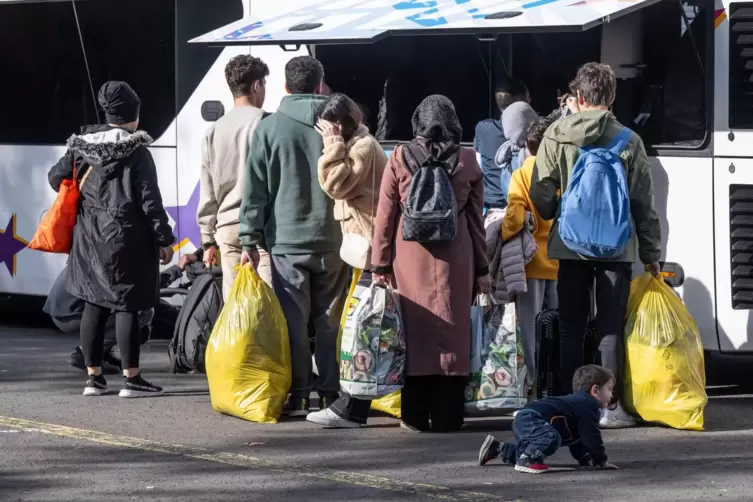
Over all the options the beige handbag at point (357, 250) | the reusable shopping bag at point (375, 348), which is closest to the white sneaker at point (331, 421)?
the reusable shopping bag at point (375, 348)

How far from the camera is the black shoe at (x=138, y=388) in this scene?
912cm

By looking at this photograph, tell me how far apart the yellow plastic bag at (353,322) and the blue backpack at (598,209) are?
1028mm

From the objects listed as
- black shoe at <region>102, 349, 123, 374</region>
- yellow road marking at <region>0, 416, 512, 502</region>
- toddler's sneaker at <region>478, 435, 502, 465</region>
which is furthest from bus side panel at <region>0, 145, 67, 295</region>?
toddler's sneaker at <region>478, 435, 502, 465</region>

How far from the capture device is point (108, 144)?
8953 mm

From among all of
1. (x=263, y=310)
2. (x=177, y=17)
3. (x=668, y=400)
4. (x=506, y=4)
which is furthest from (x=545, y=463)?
(x=177, y=17)

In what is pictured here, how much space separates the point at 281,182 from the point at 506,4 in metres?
1.66

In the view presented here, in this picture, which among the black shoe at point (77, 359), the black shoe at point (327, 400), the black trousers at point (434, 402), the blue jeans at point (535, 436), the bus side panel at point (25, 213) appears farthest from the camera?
the bus side panel at point (25, 213)

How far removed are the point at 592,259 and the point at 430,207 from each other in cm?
90

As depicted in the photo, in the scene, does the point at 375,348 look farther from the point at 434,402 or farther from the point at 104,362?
the point at 104,362

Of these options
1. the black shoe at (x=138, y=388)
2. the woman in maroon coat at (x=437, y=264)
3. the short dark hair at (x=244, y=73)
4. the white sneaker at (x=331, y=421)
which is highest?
the short dark hair at (x=244, y=73)

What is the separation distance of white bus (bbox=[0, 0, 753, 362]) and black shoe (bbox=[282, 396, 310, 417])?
74.7 inches

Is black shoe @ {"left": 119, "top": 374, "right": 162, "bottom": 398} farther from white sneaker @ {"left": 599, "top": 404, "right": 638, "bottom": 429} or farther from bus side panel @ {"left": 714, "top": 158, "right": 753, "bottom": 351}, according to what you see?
bus side panel @ {"left": 714, "top": 158, "right": 753, "bottom": 351}

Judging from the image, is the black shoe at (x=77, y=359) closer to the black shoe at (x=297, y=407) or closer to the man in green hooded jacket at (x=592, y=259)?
the black shoe at (x=297, y=407)

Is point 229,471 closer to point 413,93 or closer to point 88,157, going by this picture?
point 88,157
